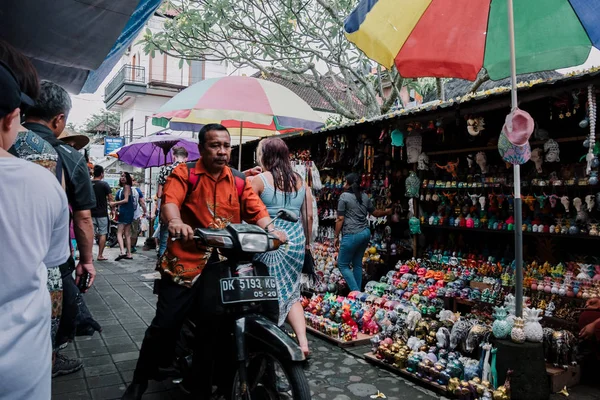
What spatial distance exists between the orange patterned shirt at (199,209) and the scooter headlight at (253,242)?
22.4 inches

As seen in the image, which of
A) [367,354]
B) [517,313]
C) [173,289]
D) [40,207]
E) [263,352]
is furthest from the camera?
[367,354]

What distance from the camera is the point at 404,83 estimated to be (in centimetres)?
1091

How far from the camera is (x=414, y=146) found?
6727 mm

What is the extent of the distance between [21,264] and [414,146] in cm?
606

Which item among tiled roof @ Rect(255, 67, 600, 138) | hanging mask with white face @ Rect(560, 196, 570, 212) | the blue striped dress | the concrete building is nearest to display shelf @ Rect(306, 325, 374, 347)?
the blue striped dress

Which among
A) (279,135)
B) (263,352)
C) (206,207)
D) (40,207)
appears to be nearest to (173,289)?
(206,207)

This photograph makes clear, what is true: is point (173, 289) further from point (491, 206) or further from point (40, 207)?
point (491, 206)

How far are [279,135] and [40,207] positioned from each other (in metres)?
7.77

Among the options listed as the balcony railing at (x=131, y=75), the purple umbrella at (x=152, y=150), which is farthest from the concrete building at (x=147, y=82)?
the purple umbrella at (x=152, y=150)

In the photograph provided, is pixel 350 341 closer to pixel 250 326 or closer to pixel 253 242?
pixel 250 326

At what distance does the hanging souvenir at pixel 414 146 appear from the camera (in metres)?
6.72

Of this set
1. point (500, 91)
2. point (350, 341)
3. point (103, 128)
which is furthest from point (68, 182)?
point (103, 128)

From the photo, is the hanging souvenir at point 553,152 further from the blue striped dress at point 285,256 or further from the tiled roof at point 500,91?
the blue striped dress at point 285,256

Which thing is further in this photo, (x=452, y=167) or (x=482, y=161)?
(x=452, y=167)
